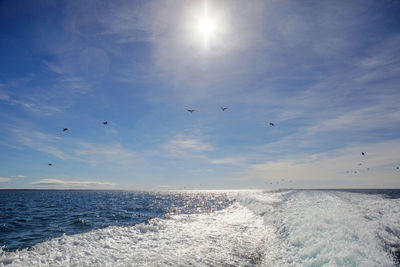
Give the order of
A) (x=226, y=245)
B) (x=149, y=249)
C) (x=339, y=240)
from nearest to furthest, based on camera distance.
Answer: (x=339, y=240) → (x=149, y=249) → (x=226, y=245)

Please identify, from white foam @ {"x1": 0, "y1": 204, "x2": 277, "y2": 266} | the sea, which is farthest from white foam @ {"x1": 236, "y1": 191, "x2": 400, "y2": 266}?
white foam @ {"x1": 0, "y1": 204, "x2": 277, "y2": 266}

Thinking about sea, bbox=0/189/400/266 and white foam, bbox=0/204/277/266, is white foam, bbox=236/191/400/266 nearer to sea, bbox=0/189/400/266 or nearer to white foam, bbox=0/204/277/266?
sea, bbox=0/189/400/266

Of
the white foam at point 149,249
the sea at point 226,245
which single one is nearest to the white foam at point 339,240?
the sea at point 226,245

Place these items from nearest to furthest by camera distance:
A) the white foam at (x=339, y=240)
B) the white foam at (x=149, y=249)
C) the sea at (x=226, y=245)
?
1. the white foam at (x=339, y=240)
2. the sea at (x=226, y=245)
3. the white foam at (x=149, y=249)

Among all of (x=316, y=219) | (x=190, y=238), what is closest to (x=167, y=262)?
(x=190, y=238)

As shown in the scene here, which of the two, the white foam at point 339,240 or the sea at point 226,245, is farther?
the sea at point 226,245

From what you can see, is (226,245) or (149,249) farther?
(226,245)

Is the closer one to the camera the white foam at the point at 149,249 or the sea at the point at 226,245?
the sea at the point at 226,245

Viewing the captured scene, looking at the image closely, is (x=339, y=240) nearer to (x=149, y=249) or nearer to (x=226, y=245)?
(x=226, y=245)

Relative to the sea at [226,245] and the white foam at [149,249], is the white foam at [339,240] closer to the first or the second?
the sea at [226,245]

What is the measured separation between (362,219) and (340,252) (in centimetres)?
615

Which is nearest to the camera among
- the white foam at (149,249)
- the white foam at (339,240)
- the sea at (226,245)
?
the white foam at (339,240)

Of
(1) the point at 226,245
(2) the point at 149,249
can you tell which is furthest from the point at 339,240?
(2) the point at 149,249

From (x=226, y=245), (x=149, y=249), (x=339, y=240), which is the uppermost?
(x=339, y=240)
